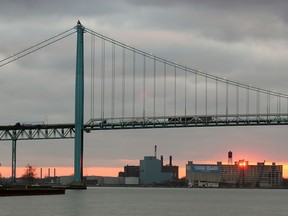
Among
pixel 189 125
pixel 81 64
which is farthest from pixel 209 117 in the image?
pixel 81 64

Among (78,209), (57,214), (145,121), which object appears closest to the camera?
(57,214)

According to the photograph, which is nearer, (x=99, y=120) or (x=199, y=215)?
(x=199, y=215)

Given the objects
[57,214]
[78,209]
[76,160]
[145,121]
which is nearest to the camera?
[57,214]

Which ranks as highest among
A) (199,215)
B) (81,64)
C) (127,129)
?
(81,64)

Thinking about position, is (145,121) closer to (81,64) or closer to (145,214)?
(81,64)

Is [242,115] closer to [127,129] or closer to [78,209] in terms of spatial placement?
[127,129]

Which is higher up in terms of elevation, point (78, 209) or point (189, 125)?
point (189, 125)

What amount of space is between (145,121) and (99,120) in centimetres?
737

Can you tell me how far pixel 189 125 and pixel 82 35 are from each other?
18418 millimetres

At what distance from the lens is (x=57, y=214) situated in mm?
67625

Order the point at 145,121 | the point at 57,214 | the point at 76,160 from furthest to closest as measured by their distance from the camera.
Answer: the point at 145,121
the point at 76,160
the point at 57,214

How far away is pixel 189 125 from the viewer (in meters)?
114

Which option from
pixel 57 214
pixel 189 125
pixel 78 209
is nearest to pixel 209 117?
pixel 189 125

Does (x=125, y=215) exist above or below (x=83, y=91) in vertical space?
below
